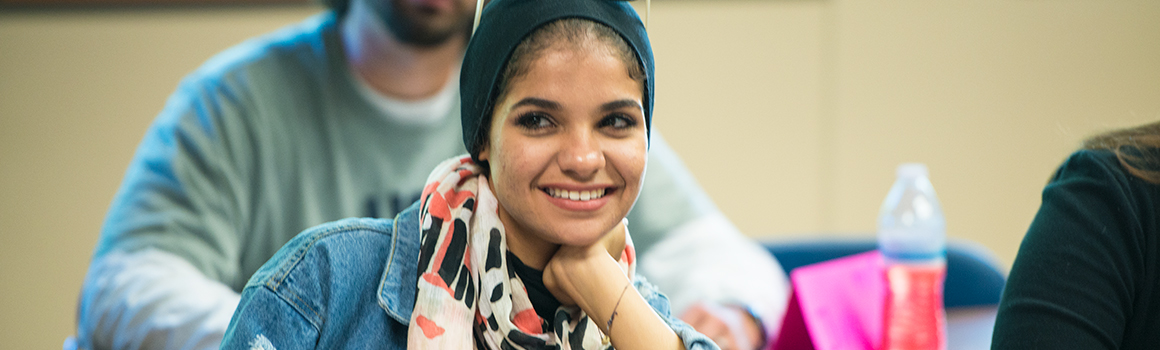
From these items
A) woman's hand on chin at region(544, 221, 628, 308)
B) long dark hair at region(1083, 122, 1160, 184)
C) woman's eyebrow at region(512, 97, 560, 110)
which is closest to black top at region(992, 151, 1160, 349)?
long dark hair at region(1083, 122, 1160, 184)

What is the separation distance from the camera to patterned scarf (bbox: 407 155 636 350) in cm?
83

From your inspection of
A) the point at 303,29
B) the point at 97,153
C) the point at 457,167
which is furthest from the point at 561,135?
the point at 97,153

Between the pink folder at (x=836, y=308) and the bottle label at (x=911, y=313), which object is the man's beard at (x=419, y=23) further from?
the bottle label at (x=911, y=313)

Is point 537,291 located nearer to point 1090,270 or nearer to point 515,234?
point 515,234

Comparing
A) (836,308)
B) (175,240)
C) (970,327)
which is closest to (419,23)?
(175,240)

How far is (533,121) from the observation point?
32.0 inches

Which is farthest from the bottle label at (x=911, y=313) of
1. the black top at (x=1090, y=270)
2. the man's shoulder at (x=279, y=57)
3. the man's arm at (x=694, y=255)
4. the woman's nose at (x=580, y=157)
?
the man's shoulder at (x=279, y=57)

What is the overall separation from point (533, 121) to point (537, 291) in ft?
0.65

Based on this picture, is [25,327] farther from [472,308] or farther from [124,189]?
[472,308]

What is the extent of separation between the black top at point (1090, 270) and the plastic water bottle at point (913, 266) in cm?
63

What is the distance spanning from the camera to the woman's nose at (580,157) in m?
0.79

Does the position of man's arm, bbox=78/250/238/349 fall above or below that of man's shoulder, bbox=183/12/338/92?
below

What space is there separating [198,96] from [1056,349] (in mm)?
1772

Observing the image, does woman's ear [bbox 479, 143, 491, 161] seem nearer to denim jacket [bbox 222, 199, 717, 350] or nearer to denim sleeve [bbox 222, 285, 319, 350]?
denim jacket [bbox 222, 199, 717, 350]
